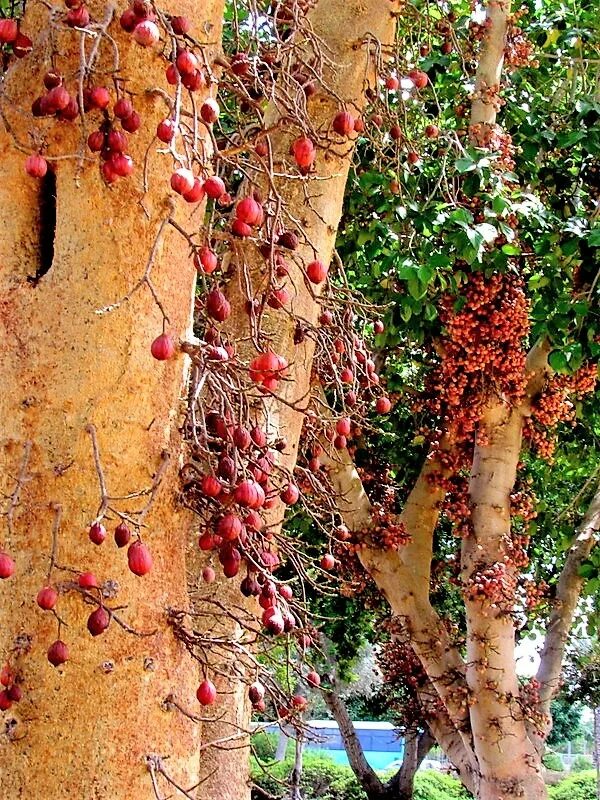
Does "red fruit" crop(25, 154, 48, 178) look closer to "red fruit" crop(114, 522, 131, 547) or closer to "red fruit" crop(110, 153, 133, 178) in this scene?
"red fruit" crop(110, 153, 133, 178)

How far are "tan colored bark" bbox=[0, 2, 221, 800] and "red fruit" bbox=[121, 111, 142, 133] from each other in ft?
0.14

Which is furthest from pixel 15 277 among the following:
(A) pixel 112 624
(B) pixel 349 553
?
(B) pixel 349 553

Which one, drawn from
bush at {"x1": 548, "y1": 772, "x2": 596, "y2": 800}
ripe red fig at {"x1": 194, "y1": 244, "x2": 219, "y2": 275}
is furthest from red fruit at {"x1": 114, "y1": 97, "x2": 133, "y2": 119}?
bush at {"x1": 548, "y1": 772, "x2": 596, "y2": 800}

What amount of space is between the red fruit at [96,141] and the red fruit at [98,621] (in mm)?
745

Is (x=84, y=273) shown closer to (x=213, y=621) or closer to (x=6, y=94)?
(x=6, y=94)

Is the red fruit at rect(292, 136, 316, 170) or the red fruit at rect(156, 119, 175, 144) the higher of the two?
the red fruit at rect(292, 136, 316, 170)

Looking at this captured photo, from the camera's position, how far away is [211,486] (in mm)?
1580

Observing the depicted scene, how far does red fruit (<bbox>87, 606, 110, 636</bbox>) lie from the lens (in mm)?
1362

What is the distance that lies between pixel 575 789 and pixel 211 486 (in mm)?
15847

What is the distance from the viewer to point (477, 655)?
4.93 meters

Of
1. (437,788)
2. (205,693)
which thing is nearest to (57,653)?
(205,693)

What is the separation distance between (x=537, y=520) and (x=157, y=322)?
6140 mm

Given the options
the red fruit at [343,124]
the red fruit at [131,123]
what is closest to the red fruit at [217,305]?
the red fruit at [131,123]

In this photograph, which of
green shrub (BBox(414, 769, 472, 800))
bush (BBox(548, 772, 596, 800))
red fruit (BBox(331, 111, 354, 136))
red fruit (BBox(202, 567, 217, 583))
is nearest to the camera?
red fruit (BBox(202, 567, 217, 583))
